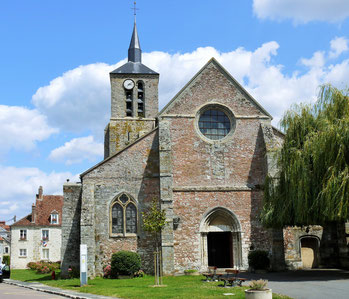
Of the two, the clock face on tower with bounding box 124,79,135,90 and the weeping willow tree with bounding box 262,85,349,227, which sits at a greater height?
the clock face on tower with bounding box 124,79,135,90

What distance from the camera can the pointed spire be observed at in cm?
3909

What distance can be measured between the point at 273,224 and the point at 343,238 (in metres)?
5.43

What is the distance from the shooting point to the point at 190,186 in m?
22.4

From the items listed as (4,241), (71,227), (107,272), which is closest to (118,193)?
(71,227)

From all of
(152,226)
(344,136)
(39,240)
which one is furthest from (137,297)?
(39,240)

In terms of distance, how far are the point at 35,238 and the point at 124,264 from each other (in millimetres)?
27006

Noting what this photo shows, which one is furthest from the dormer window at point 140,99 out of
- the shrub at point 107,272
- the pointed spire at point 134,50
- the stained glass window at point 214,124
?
the shrub at point 107,272

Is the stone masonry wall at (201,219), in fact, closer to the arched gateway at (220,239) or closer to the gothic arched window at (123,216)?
the arched gateway at (220,239)

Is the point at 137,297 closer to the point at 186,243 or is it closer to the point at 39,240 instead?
the point at 186,243

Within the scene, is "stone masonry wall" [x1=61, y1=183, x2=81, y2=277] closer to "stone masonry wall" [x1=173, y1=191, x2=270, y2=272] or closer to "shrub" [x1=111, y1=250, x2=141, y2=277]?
"shrub" [x1=111, y1=250, x2=141, y2=277]

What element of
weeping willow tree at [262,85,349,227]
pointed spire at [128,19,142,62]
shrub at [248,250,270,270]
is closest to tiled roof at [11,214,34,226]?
pointed spire at [128,19,142,62]

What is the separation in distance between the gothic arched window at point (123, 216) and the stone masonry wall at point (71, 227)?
2.17 metres

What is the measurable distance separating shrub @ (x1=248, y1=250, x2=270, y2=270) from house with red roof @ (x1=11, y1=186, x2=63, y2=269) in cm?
2855

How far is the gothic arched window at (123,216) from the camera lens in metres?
22.3
